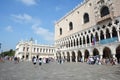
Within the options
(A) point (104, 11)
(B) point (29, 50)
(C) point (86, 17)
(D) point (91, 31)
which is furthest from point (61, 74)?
(B) point (29, 50)

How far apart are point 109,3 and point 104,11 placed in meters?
1.97

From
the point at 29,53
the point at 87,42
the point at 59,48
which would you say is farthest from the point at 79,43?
the point at 29,53

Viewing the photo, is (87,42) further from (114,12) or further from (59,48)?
(59,48)

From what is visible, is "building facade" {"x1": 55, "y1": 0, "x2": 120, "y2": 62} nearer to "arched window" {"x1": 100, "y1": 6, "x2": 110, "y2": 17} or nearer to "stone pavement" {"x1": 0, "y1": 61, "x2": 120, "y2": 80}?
"arched window" {"x1": 100, "y1": 6, "x2": 110, "y2": 17}

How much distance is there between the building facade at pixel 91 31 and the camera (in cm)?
2409

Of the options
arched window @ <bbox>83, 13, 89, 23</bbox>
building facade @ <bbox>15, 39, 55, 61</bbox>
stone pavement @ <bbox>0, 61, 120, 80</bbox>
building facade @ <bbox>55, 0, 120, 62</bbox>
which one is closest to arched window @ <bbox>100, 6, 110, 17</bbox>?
building facade @ <bbox>55, 0, 120, 62</bbox>

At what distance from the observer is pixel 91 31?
29266 mm

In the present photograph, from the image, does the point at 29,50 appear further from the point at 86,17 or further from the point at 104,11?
the point at 104,11

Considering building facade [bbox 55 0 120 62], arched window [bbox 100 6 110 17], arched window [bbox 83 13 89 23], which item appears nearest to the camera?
building facade [bbox 55 0 120 62]

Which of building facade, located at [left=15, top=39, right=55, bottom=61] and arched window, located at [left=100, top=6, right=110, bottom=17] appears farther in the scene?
building facade, located at [left=15, top=39, right=55, bottom=61]

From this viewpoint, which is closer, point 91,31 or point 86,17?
point 91,31

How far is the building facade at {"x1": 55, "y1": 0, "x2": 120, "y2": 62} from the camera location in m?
24.1

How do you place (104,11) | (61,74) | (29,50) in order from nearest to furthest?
(61,74) < (104,11) < (29,50)

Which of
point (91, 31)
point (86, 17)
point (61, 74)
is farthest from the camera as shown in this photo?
point (86, 17)
